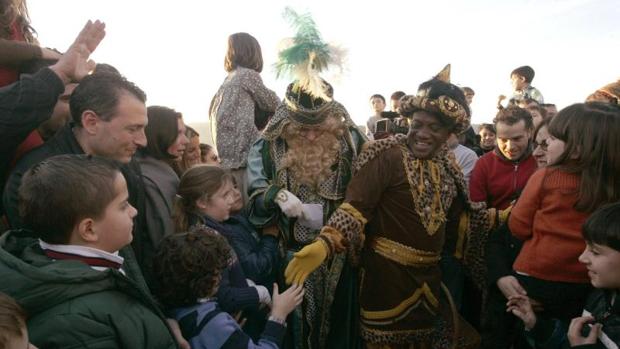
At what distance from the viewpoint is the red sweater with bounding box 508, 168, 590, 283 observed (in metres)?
2.12

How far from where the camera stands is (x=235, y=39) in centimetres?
368

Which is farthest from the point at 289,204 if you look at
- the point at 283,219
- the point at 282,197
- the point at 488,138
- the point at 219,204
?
the point at 488,138

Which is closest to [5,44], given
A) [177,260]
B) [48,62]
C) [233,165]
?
[48,62]

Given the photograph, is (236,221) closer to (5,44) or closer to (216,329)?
(216,329)

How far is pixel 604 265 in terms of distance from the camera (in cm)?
179

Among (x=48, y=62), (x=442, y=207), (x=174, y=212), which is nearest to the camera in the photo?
(x=48, y=62)

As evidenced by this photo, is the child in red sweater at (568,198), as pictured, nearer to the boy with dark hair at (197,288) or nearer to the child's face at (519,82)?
the boy with dark hair at (197,288)

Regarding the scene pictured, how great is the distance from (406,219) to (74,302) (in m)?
1.82

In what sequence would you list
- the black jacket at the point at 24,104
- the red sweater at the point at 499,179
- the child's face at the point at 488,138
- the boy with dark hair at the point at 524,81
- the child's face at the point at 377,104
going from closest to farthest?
the black jacket at the point at 24,104 < the red sweater at the point at 499,179 < the child's face at the point at 488,138 < the boy with dark hair at the point at 524,81 < the child's face at the point at 377,104

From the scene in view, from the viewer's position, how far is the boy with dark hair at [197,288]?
1.86 m

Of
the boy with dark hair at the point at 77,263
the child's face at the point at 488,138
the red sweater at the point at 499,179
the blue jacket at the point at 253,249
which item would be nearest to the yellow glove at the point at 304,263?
the blue jacket at the point at 253,249

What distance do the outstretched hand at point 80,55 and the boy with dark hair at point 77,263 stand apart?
2.01ft

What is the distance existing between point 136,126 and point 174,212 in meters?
0.58

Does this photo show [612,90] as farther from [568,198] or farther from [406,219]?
[406,219]
